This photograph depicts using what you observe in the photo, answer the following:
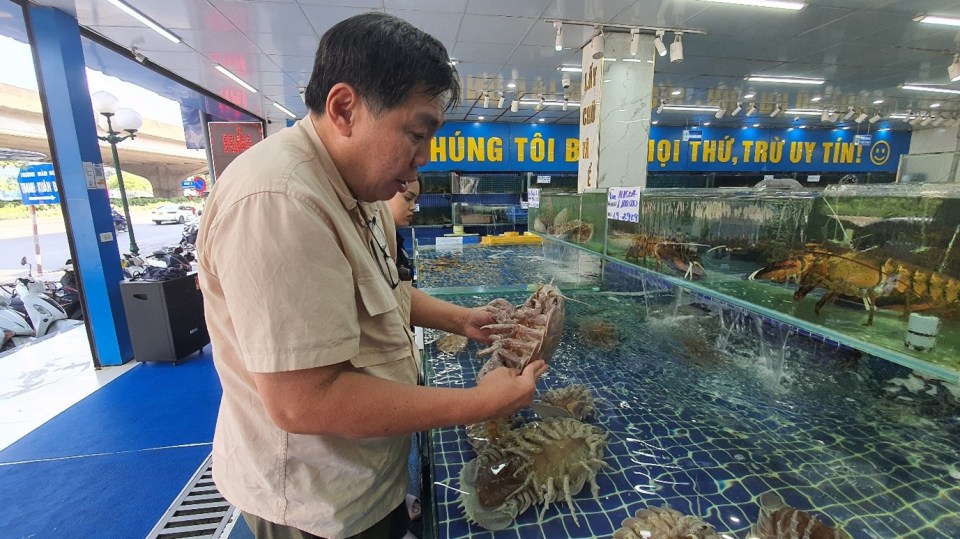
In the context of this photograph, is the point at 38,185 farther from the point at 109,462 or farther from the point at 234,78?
the point at 109,462

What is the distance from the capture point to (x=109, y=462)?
2906mm

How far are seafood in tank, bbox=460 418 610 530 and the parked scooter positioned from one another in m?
7.50

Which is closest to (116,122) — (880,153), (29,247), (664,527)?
(29,247)

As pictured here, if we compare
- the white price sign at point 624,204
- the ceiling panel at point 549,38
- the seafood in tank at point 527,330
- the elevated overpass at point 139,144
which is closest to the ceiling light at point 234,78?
the ceiling panel at point 549,38

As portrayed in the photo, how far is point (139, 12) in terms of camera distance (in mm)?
4781

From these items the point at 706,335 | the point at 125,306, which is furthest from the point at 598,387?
the point at 125,306

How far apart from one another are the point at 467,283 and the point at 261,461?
9.06 ft

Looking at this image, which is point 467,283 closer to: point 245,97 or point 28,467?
point 28,467

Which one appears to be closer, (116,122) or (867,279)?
(867,279)

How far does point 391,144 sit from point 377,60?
0.17 m

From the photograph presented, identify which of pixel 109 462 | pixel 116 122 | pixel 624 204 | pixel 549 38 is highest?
pixel 549 38

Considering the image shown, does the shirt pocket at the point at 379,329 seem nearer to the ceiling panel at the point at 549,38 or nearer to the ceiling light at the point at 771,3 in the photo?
the ceiling panel at the point at 549,38

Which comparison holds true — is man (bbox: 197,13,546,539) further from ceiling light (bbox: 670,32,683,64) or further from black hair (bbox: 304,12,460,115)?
ceiling light (bbox: 670,32,683,64)

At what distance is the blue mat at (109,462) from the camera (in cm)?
239
